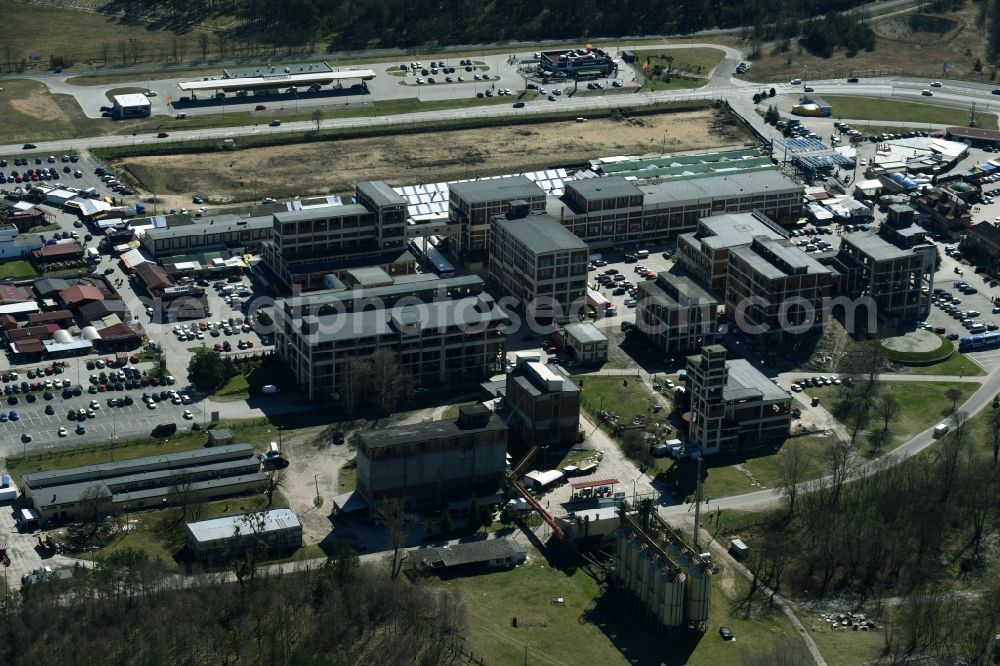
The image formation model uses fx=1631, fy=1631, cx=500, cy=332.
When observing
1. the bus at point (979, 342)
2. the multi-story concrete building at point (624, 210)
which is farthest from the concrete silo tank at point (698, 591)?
the multi-story concrete building at point (624, 210)

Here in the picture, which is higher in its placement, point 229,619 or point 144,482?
point 144,482

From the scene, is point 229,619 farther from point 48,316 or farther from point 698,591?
point 48,316

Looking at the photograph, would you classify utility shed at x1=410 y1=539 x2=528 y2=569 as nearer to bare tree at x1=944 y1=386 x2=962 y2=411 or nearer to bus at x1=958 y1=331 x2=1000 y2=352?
bare tree at x1=944 y1=386 x2=962 y2=411

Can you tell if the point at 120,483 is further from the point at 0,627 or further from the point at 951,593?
the point at 951,593

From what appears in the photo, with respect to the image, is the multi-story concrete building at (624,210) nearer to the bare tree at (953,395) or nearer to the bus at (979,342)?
the bus at (979,342)

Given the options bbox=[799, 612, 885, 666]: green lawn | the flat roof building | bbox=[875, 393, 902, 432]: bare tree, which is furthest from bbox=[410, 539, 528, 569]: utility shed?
bbox=[875, 393, 902, 432]: bare tree

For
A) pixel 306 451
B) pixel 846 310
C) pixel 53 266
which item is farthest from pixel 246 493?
pixel 846 310

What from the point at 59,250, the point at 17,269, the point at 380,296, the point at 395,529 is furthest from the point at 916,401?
the point at 17,269
